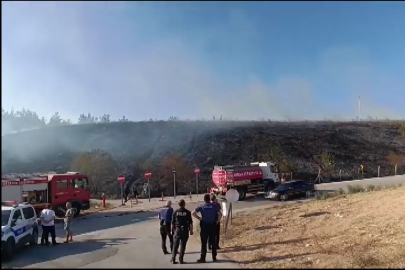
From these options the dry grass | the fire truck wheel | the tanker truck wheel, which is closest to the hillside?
the tanker truck wheel

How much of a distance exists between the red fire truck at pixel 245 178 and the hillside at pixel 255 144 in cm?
1064

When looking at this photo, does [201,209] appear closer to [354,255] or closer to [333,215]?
[354,255]

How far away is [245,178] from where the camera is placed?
3234 cm

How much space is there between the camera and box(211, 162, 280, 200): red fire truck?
3130 cm

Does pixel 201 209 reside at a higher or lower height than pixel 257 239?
higher

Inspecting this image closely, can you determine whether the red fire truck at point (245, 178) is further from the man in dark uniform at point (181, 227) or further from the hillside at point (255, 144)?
the man in dark uniform at point (181, 227)

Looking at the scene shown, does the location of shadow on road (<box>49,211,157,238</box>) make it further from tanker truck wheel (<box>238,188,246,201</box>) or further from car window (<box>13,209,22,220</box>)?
tanker truck wheel (<box>238,188,246,201</box>)

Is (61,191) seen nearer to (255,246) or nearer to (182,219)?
(255,246)

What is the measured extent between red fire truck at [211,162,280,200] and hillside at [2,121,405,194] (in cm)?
1064

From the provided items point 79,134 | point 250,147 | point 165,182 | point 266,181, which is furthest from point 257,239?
point 250,147

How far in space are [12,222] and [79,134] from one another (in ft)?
116

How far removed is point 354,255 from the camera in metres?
11.6

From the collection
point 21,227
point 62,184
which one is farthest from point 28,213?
point 62,184

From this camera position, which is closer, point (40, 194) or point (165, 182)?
point (40, 194)
